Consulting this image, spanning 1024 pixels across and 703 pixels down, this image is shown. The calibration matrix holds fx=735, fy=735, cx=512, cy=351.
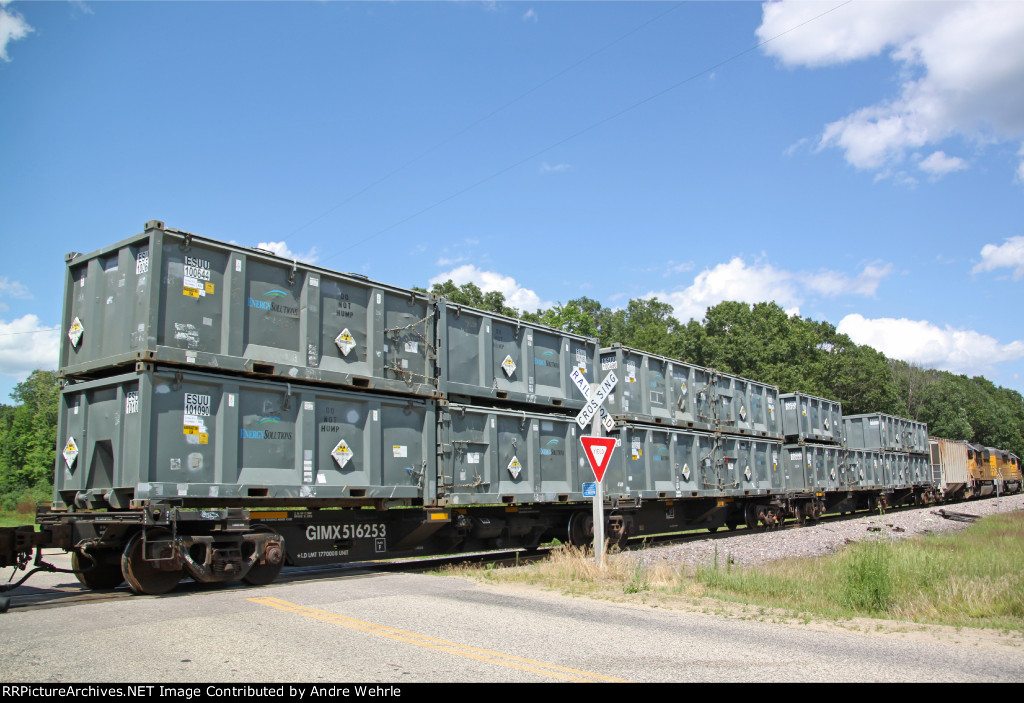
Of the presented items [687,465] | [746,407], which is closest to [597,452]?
[687,465]

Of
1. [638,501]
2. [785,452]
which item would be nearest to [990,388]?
[785,452]

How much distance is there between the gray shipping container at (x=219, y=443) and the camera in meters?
9.30

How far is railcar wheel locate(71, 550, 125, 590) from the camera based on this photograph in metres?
9.98

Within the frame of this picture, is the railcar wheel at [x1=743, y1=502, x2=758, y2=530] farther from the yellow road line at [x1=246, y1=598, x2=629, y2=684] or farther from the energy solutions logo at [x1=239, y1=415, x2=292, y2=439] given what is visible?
the yellow road line at [x1=246, y1=598, x2=629, y2=684]

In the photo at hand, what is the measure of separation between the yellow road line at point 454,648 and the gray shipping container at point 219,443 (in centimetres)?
206

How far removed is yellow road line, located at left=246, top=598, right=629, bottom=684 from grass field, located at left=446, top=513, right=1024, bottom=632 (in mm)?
3624

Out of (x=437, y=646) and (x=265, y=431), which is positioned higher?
(x=265, y=431)

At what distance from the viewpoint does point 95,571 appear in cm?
1009

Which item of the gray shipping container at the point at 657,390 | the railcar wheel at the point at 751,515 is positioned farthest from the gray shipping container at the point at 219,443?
the railcar wheel at the point at 751,515

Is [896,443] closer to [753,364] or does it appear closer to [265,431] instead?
[753,364]

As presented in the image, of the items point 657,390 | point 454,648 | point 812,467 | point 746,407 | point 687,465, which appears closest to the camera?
point 454,648

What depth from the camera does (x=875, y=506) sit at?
35.5 m

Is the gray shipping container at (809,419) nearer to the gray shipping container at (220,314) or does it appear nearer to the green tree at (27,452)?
the gray shipping container at (220,314)

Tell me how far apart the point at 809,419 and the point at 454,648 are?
24.4 meters
